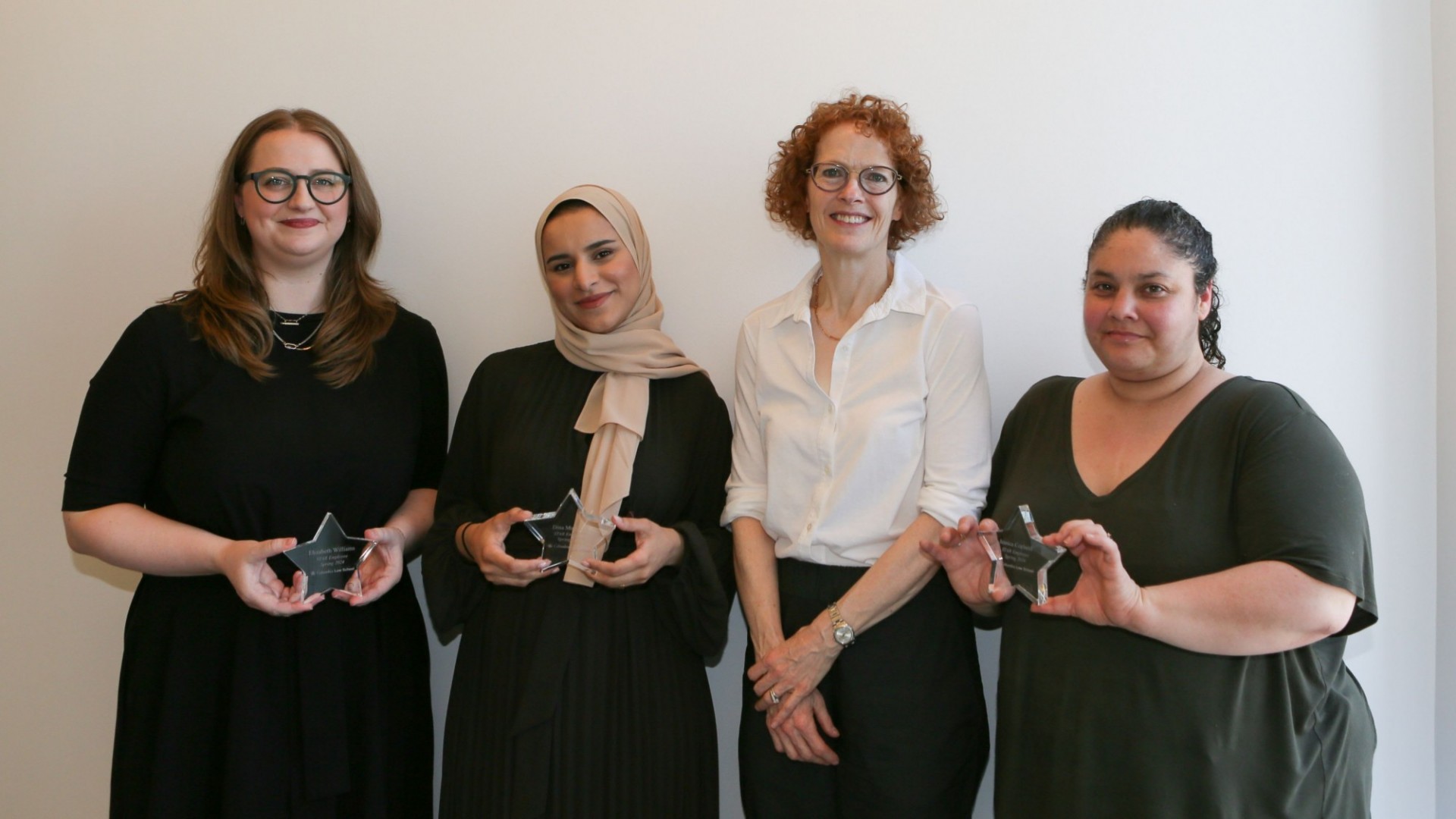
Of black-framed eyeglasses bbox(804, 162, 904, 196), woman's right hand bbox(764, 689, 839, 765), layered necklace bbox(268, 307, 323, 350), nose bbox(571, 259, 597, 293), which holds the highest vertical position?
black-framed eyeglasses bbox(804, 162, 904, 196)

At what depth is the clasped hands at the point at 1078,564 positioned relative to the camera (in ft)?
4.88

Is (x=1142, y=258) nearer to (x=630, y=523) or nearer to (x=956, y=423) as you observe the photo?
(x=956, y=423)

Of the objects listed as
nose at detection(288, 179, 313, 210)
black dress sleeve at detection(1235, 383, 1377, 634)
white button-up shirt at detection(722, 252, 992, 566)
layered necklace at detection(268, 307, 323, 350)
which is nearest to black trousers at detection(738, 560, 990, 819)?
white button-up shirt at detection(722, 252, 992, 566)

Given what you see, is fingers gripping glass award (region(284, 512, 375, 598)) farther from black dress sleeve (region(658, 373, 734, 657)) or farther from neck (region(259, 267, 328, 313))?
black dress sleeve (region(658, 373, 734, 657))

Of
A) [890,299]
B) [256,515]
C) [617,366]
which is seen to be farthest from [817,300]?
[256,515]

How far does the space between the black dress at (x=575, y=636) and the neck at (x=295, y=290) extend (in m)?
0.46

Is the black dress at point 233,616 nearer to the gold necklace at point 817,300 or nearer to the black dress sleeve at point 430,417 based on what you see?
the black dress sleeve at point 430,417

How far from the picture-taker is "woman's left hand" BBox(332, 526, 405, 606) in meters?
1.96

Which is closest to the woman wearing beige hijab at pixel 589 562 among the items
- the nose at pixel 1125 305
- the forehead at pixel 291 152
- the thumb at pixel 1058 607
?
the forehead at pixel 291 152

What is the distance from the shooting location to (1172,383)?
1.69 metres

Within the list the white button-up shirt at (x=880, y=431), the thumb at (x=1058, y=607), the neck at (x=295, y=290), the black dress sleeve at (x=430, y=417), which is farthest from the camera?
the black dress sleeve at (x=430, y=417)

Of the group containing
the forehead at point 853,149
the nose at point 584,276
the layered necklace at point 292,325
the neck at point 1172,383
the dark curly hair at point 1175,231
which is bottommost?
the neck at point 1172,383

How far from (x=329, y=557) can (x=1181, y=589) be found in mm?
1565

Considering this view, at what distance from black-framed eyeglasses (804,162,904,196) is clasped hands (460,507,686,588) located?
0.80 meters
